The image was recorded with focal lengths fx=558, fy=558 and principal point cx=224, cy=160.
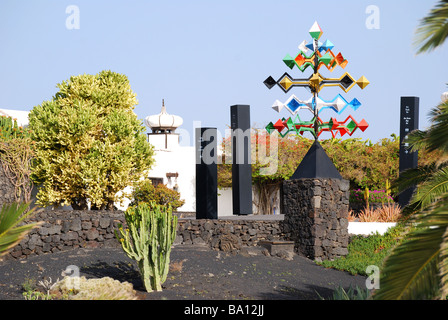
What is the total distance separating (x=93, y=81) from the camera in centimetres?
2186

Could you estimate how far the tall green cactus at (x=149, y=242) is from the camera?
34.2ft

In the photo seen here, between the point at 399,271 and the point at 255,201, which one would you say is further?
the point at 255,201

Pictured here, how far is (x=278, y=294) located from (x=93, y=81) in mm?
13611

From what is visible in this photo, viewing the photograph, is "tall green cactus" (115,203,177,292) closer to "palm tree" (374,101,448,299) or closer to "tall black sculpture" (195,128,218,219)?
"palm tree" (374,101,448,299)

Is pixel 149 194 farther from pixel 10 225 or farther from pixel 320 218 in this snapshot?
pixel 10 225

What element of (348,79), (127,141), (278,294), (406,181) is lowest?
(278,294)

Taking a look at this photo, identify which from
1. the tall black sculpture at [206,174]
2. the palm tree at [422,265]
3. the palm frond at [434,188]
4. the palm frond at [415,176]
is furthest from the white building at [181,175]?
the palm tree at [422,265]

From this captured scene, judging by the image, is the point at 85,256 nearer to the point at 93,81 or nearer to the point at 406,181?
the point at 406,181

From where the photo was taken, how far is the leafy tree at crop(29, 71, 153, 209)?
20656 millimetres

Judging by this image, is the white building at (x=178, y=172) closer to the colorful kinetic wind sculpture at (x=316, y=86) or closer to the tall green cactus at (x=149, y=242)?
the colorful kinetic wind sculpture at (x=316, y=86)

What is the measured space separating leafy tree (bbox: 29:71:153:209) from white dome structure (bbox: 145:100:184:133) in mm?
12171
